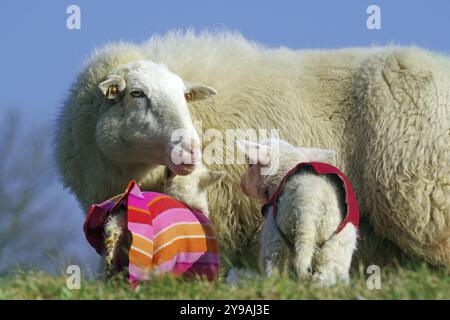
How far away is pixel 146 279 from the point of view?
5074 millimetres

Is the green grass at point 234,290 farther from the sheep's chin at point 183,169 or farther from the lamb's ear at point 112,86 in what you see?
the lamb's ear at point 112,86

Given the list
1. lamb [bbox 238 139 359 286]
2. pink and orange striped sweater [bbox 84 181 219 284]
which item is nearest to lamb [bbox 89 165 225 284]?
pink and orange striped sweater [bbox 84 181 219 284]

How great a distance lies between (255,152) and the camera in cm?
599

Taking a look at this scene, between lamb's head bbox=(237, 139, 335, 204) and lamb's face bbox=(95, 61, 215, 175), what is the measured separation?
54cm

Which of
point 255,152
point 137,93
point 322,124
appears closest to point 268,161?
point 255,152

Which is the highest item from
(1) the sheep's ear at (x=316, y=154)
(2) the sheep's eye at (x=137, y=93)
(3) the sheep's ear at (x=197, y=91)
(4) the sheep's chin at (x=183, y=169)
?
(2) the sheep's eye at (x=137, y=93)

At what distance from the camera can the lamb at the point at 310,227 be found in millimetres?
5309

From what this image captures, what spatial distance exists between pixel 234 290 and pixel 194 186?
1.78 metres

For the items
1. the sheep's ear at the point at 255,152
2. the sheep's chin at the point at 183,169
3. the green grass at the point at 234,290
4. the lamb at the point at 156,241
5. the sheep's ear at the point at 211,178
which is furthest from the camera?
the sheep's ear at the point at 211,178

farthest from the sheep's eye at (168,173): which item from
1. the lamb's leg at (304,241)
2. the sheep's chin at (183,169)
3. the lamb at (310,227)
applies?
the lamb's leg at (304,241)

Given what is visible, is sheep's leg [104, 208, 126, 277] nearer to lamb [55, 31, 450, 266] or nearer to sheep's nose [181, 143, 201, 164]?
sheep's nose [181, 143, 201, 164]

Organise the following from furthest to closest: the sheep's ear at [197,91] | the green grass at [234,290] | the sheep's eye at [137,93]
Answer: the sheep's ear at [197,91], the sheep's eye at [137,93], the green grass at [234,290]

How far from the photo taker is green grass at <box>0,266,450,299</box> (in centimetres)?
453
